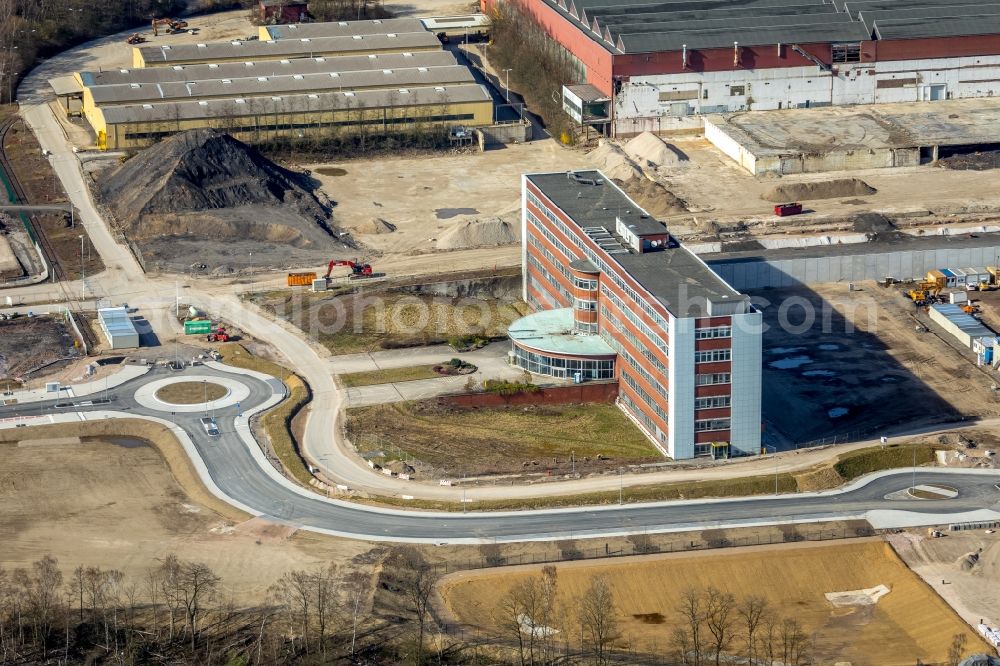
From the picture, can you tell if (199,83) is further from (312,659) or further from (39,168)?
(312,659)

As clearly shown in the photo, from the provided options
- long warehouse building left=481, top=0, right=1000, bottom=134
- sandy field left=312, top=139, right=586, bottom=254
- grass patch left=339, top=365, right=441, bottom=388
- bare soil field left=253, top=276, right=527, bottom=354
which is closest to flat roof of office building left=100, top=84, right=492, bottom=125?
sandy field left=312, top=139, right=586, bottom=254

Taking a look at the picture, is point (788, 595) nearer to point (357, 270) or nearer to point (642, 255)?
point (642, 255)

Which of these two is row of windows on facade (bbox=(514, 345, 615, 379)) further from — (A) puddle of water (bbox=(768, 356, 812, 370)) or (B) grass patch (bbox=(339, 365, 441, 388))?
(A) puddle of water (bbox=(768, 356, 812, 370))

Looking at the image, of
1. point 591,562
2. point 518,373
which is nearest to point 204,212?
point 518,373

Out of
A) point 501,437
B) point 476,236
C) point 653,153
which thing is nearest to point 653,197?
point 653,153

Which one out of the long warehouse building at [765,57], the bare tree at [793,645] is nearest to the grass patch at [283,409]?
the bare tree at [793,645]

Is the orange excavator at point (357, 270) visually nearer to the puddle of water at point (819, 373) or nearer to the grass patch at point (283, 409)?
the grass patch at point (283, 409)
